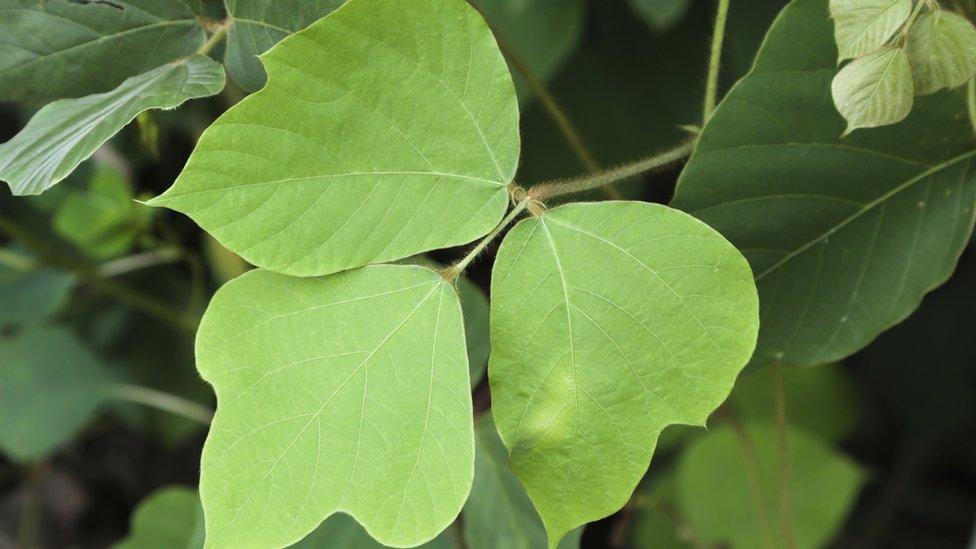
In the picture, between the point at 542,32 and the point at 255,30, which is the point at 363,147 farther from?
the point at 542,32

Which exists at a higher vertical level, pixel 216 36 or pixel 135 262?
pixel 216 36

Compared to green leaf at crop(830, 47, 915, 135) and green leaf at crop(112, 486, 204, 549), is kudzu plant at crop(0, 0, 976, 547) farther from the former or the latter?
green leaf at crop(112, 486, 204, 549)

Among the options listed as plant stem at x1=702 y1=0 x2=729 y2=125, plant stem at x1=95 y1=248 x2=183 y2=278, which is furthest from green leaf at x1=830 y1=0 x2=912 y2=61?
plant stem at x1=95 y1=248 x2=183 y2=278

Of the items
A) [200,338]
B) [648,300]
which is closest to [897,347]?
[648,300]

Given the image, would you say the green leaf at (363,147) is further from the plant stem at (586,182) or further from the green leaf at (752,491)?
the green leaf at (752,491)

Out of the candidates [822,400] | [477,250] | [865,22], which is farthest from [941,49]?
[822,400]
